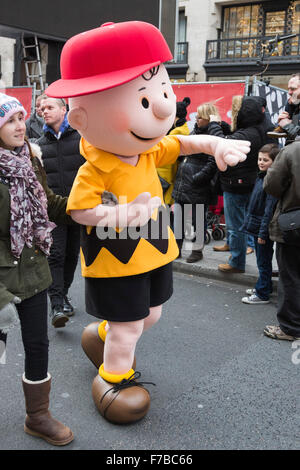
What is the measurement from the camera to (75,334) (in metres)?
4.19

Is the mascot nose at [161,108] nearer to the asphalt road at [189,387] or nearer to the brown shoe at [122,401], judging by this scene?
the brown shoe at [122,401]

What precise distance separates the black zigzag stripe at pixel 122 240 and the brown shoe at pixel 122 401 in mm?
744

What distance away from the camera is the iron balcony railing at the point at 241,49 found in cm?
2191

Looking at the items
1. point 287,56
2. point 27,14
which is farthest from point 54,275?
point 287,56

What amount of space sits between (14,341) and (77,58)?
2386 mm

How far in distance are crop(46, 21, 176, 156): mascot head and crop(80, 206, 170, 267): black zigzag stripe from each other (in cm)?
46

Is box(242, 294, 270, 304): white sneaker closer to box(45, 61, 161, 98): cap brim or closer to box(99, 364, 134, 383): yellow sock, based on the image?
box(99, 364, 134, 383): yellow sock

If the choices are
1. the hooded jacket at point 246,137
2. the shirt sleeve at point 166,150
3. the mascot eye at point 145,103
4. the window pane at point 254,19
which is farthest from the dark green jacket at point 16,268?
the window pane at point 254,19

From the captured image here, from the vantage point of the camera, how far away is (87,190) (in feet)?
8.65

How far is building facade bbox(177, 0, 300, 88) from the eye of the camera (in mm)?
21750

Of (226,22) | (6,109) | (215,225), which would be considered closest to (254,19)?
(226,22)

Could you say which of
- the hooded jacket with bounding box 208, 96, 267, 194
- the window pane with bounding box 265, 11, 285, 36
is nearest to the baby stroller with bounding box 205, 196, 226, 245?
the hooded jacket with bounding box 208, 96, 267, 194

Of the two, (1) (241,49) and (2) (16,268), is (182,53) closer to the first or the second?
(1) (241,49)
